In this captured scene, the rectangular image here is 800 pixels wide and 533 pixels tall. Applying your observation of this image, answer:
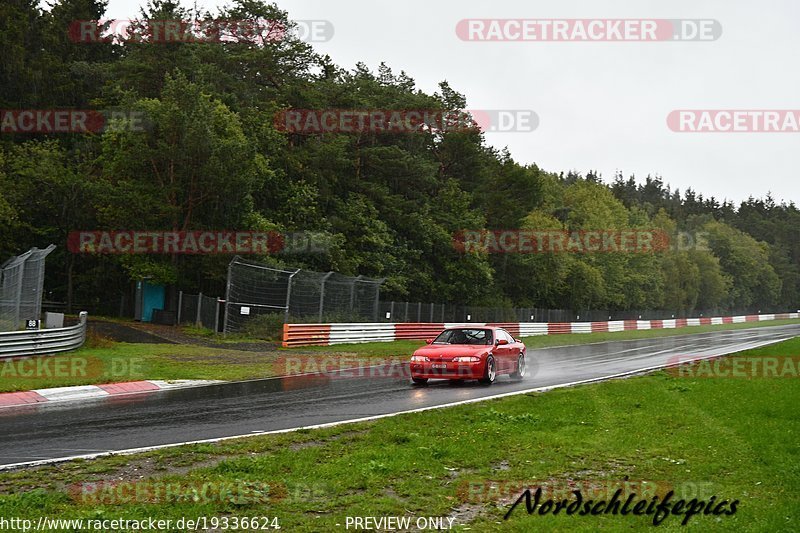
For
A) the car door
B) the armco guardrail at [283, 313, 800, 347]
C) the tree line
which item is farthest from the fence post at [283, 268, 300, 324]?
the car door

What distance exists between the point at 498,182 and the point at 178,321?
3750 centimetres

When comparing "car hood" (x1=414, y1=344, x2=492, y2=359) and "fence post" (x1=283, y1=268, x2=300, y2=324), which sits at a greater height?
"fence post" (x1=283, y1=268, x2=300, y2=324)

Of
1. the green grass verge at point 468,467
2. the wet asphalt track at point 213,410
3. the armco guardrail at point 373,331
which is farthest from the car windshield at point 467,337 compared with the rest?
the armco guardrail at point 373,331

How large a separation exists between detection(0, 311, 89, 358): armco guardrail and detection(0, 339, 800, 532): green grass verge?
11839 mm

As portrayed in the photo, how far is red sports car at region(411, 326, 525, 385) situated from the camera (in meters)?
17.4

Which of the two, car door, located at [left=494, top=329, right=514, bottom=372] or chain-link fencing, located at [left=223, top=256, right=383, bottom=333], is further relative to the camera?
chain-link fencing, located at [left=223, top=256, right=383, bottom=333]

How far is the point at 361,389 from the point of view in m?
16.9

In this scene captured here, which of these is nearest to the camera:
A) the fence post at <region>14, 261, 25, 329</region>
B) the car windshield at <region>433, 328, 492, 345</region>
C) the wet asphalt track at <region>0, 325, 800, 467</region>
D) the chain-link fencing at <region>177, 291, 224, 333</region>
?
the wet asphalt track at <region>0, 325, 800, 467</region>

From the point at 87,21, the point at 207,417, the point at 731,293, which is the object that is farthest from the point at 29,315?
the point at 731,293

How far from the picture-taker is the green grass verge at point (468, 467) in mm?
6406

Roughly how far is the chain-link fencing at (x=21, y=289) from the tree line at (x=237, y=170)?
14477 millimetres

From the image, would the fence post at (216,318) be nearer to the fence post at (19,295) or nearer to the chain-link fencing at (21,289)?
the chain-link fencing at (21,289)

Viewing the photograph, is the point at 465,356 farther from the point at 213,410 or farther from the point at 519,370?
the point at 213,410

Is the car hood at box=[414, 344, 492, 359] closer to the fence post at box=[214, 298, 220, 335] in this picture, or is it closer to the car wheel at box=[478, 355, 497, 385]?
the car wheel at box=[478, 355, 497, 385]
